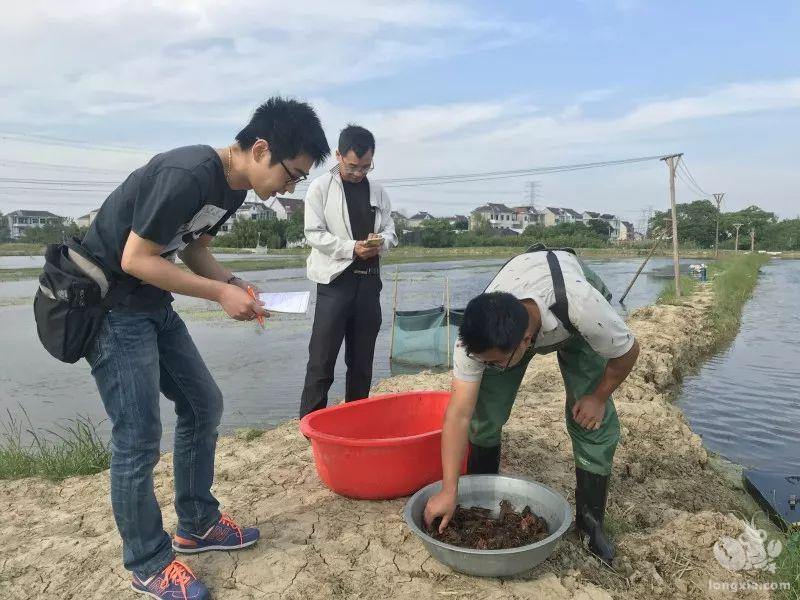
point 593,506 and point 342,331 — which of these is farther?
point 342,331

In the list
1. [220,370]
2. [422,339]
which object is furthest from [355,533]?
[220,370]

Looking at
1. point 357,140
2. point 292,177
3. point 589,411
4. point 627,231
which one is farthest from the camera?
point 627,231

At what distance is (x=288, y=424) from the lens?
14.4 feet

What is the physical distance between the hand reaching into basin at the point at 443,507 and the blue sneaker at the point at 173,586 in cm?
85

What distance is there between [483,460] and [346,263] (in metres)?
1.36

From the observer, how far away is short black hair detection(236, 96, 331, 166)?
198 centimetres

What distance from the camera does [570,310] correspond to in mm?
2094

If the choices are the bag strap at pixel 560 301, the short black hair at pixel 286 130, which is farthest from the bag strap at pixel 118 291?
the bag strap at pixel 560 301

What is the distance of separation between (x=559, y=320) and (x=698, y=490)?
2240 mm

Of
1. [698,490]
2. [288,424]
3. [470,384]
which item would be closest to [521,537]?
[470,384]

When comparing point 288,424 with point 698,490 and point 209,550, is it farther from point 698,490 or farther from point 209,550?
point 698,490

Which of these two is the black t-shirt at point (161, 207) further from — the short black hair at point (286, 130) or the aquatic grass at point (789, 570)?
the aquatic grass at point (789, 570)

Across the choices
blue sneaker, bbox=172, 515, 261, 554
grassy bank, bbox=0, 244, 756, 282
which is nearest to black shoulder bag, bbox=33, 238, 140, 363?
blue sneaker, bbox=172, 515, 261, 554

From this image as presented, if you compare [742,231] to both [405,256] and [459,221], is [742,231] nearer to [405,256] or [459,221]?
[459,221]
